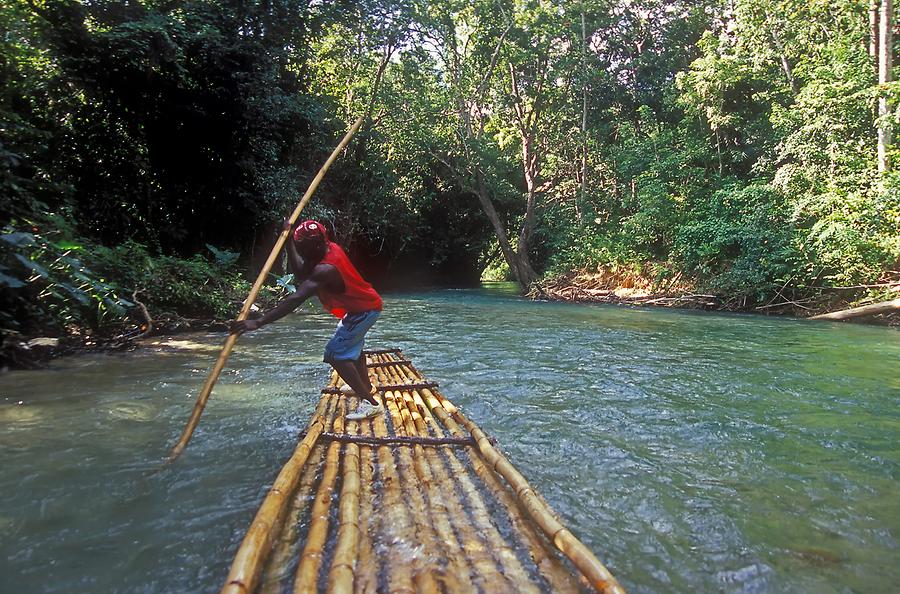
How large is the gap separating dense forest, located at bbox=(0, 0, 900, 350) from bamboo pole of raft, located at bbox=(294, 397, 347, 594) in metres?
3.83

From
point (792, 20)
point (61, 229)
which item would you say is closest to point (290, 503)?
point (61, 229)

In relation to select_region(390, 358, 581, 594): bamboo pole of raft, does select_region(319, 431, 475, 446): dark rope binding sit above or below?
above

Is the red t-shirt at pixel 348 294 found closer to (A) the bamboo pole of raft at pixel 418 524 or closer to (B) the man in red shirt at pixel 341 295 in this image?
(B) the man in red shirt at pixel 341 295

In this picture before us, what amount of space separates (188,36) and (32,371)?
6719 mm

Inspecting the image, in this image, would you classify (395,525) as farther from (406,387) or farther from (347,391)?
(406,387)

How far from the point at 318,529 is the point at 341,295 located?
6.56ft

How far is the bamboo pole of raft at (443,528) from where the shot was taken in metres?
1.90

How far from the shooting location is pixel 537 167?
22.5 m

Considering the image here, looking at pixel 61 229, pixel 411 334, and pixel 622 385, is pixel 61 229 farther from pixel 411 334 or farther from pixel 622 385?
pixel 622 385

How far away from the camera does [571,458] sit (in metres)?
3.57

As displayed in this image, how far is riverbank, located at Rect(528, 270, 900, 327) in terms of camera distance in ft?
38.1

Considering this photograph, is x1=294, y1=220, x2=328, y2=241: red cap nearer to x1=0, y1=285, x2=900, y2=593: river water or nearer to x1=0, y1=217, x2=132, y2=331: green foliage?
x1=0, y1=285, x2=900, y2=593: river water

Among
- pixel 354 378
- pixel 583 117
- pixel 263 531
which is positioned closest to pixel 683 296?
pixel 583 117

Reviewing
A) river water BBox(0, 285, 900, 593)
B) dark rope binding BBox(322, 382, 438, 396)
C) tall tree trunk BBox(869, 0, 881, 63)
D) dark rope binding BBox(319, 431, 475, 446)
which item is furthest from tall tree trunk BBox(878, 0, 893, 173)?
dark rope binding BBox(319, 431, 475, 446)
